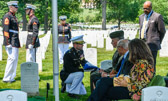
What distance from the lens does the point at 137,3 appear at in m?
70.2

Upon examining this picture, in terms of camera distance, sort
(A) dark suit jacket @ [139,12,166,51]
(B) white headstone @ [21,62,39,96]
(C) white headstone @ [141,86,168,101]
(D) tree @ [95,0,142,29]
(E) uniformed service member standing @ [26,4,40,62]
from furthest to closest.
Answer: (D) tree @ [95,0,142,29] → (E) uniformed service member standing @ [26,4,40,62] → (A) dark suit jacket @ [139,12,166,51] → (B) white headstone @ [21,62,39,96] → (C) white headstone @ [141,86,168,101]

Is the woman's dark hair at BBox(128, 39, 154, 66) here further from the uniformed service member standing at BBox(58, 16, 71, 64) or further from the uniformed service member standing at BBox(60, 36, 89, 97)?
the uniformed service member standing at BBox(58, 16, 71, 64)

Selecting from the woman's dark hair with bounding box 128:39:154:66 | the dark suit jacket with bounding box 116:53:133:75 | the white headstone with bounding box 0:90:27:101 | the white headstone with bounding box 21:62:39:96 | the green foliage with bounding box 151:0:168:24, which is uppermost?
the green foliage with bounding box 151:0:168:24

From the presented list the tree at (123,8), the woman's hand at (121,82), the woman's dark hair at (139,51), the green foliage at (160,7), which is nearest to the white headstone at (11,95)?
the woman's hand at (121,82)

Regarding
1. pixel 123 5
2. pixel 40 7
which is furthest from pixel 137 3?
pixel 40 7

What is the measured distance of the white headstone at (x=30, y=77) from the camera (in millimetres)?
7945

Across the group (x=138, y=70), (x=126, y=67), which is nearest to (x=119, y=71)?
Answer: (x=126, y=67)

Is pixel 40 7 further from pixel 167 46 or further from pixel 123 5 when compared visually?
pixel 167 46

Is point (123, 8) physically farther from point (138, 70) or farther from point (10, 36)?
point (138, 70)

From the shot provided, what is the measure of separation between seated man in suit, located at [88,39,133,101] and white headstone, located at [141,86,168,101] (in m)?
0.95

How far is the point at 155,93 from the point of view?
15.6 feet

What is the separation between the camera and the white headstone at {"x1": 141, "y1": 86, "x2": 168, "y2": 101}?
15.5 ft

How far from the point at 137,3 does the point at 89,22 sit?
1919 inches

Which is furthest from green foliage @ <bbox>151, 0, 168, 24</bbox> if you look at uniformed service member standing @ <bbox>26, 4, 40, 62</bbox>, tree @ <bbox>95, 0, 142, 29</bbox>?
uniformed service member standing @ <bbox>26, 4, 40, 62</bbox>
